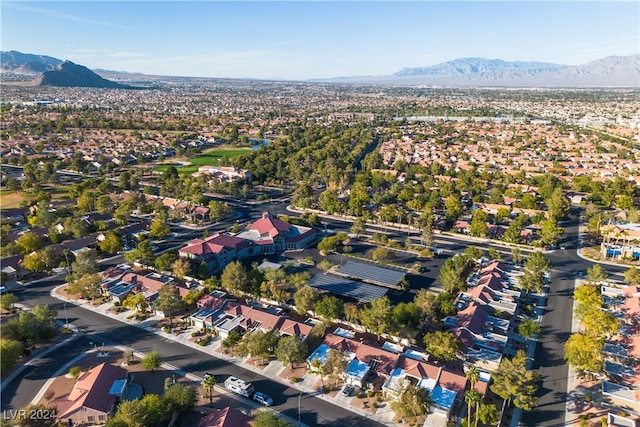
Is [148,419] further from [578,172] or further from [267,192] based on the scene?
[578,172]

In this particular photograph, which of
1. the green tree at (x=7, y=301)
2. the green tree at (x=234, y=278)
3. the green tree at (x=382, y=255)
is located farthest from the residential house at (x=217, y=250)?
the green tree at (x=7, y=301)

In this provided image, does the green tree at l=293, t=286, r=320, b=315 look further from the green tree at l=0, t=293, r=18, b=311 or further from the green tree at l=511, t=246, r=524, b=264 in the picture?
the green tree at l=0, t=293, r=18, b=311

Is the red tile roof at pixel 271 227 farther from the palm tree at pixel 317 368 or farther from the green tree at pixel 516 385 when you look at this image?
the green tree at pixel 516 385

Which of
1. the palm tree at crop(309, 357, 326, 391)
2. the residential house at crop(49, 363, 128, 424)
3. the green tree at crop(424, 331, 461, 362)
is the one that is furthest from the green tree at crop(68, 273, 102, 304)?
the green tree at crop(424, 331, 461, 362)

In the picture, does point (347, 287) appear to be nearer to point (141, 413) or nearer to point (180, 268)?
point (180, 268)

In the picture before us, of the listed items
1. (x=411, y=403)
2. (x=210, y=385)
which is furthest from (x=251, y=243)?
(x=411, y=403)
